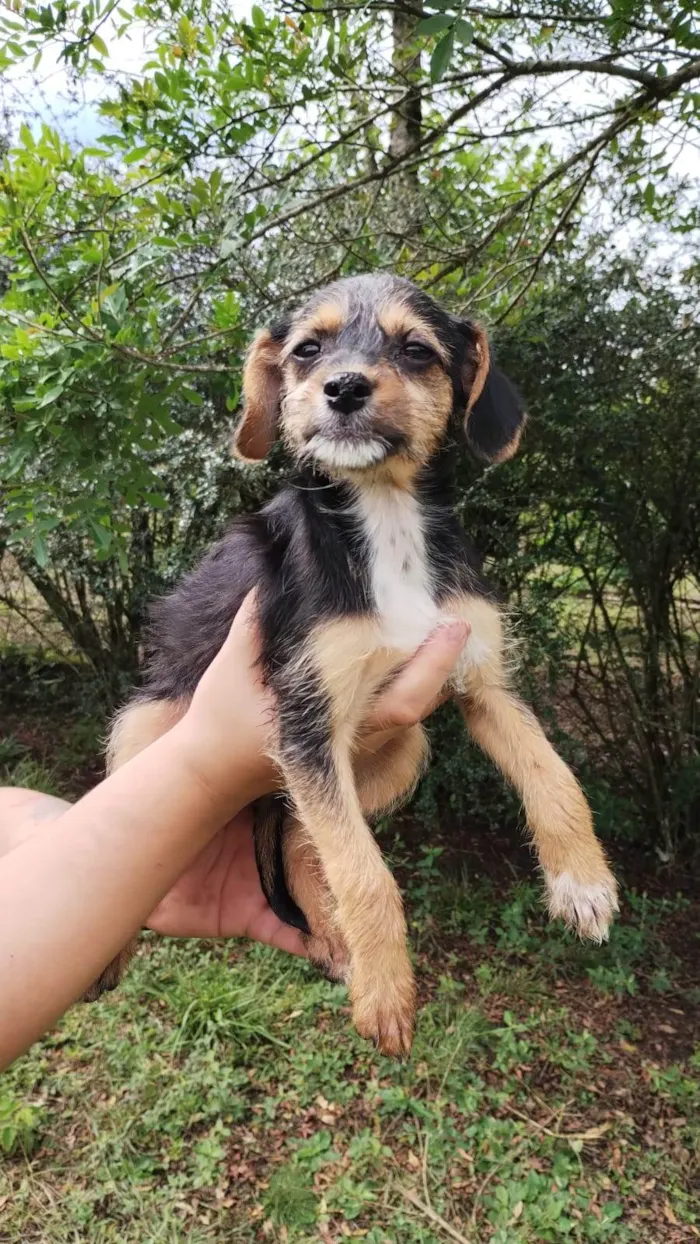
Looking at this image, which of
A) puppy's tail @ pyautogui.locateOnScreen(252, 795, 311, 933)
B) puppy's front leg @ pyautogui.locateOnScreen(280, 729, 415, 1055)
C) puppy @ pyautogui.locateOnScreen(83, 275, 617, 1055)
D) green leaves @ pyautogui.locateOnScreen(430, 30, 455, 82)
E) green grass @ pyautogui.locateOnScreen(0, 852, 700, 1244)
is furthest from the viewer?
green grass @ pyautogui.locateOnScreen(0, 852, 700, 1244)

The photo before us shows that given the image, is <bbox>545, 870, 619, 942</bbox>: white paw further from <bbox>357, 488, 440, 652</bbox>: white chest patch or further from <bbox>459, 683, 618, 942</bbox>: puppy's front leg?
<bbox>357, 488, 440, 652</bbox>: white chest patch

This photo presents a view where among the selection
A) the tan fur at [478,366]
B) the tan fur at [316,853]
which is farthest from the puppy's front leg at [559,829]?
the tan fur at [478,366]

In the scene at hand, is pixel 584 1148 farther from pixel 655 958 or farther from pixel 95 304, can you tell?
pixel 95 304

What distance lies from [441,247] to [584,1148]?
4.58 metres

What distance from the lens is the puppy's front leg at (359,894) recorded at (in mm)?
2059

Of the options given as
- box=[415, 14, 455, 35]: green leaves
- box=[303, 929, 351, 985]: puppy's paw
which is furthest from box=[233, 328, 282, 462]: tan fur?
box=[303, 929, 351, 985]: puppy's paw

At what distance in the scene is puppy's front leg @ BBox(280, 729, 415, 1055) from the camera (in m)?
2.06

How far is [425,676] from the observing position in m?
2.27

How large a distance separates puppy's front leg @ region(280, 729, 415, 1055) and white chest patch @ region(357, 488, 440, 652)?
1.37 feet

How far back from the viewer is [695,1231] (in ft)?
11.4

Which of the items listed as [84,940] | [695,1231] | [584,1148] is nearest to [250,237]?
[84,940]

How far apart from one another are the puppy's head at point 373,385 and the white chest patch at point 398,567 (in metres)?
0.15

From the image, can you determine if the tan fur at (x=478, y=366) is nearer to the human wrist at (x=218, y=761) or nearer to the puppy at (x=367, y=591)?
the puppy at (x=367, y=591)

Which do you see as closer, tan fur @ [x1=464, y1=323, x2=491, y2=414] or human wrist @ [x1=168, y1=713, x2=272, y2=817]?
human wrist @ [x1=168, y1=713, x2=272, y2=817]
